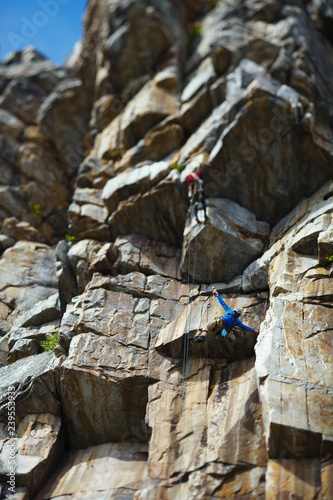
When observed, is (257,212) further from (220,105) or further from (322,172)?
(220,105)

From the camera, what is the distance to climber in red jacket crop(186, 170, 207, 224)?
48.2ft

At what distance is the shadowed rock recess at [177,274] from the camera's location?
10.1 meters

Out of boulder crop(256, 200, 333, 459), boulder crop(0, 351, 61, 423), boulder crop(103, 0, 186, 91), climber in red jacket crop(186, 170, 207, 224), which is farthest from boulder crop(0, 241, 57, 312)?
boulder crop(103, 0, 186, 91)

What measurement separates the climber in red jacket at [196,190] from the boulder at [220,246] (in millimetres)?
525

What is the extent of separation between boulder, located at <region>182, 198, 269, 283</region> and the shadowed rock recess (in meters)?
0.07

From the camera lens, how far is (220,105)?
691 inches

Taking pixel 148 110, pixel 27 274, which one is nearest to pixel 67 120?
pixel 148 110

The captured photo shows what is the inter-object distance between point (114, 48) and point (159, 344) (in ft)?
59.3

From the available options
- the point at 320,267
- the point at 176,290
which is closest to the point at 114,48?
the point at 176,290

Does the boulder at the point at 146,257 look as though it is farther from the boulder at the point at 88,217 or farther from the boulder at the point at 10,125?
the boulder at the point at 10,125

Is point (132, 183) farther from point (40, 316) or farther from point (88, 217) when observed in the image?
point (40, 316)

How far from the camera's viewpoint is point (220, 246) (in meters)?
14.6

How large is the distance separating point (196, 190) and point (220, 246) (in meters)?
2.25

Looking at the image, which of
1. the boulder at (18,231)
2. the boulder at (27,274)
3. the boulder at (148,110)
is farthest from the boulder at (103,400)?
the boulder at (148,110)
